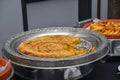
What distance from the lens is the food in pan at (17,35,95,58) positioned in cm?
82

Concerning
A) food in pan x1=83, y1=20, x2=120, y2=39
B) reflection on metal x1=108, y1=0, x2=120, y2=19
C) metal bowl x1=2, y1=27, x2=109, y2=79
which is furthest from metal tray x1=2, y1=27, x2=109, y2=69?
reflection on metal x1=108, y1=0, x2=120, y2=19

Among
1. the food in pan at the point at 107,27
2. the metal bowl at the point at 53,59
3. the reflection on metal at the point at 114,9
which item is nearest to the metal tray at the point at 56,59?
the metal bowl at the point at 53,59

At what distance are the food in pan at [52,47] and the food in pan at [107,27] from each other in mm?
161

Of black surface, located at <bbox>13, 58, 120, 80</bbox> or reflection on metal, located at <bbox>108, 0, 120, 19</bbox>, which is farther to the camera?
reflection on metal, located at <bbox>108, 0, 120, 19</bbox>

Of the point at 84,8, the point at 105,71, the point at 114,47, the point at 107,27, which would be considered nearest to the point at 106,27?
the point at 107,27

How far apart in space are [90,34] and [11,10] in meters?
1.56

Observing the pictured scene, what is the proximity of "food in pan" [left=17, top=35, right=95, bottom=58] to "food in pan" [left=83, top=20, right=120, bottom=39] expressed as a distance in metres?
0.16

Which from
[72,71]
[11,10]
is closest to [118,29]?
[72,71]

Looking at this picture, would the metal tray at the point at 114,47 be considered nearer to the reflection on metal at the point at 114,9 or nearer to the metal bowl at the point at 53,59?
the metal bowl at the point at 53,59

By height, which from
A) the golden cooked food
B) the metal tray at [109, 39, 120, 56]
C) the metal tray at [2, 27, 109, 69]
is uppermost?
the golden cooked food

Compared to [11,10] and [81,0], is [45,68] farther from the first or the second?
[81,0]

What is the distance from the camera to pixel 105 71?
923 millimetres

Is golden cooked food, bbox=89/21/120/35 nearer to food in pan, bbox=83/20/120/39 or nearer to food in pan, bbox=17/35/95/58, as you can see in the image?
food in pan, bbox=83/20/120/39

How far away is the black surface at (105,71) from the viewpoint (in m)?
0.88
